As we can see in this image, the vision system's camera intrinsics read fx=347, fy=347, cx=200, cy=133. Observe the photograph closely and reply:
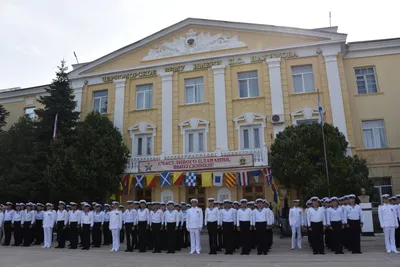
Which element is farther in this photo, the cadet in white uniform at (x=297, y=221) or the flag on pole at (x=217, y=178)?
the flag on pole at (x=217, y=178)

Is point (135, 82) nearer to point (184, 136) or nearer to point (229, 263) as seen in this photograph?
point (184, 136)

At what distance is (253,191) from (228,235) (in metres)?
7.75

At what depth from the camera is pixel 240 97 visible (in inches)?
786

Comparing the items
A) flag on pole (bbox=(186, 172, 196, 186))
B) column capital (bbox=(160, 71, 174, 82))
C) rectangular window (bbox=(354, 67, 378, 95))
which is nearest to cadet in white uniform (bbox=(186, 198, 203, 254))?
flag on pole (bbox=(186, 172, 196, 186))

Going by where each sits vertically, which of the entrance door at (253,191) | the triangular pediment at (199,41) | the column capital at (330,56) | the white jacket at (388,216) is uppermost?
the triangular pediment at (199,41)

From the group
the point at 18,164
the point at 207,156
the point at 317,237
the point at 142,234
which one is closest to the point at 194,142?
the point at 207,156

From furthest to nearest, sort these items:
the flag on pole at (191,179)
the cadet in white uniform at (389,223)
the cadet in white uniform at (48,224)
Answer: the flag on pole at (191,179) < the cadet in white uniform at (48,224) < the cadet in white uniform at (389,223)

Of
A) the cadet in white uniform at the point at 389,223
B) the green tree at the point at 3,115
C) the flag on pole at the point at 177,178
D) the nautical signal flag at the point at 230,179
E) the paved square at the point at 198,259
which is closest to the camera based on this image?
the paved square at the point at 198,259

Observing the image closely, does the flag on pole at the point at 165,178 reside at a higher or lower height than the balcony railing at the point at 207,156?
lower

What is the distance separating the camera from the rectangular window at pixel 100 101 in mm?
22375

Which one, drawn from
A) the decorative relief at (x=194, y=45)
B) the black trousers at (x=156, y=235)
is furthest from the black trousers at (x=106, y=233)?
the decorative relief at (x=194, y=45)

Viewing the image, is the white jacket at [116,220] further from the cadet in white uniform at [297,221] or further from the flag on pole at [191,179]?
the cadet in white uniform at [297,221]

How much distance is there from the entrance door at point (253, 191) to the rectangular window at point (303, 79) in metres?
5.72

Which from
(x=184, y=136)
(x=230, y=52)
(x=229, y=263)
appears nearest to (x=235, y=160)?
(x=184, y=136)
